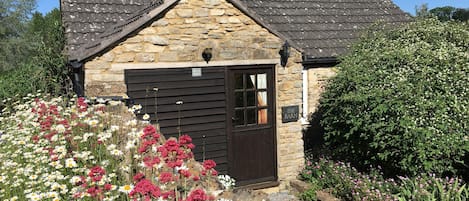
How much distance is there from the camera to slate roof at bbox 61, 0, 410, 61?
6.87 meters

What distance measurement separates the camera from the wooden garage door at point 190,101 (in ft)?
21.9

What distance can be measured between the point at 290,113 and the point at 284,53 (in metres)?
1.22

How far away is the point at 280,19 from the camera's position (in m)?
10.2

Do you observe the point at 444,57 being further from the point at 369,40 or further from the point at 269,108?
the point at 269,108

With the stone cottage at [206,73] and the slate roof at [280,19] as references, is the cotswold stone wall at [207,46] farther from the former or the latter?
the slate roof at [280,19]

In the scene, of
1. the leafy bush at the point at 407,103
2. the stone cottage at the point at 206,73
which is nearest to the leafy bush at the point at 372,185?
the leafy bush at the point at 407,103

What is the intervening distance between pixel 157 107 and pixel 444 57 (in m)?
5.09

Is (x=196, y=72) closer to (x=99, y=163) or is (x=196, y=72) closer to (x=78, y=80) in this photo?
(x=78, y=80)

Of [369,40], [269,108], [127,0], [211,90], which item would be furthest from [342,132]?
[127,0]

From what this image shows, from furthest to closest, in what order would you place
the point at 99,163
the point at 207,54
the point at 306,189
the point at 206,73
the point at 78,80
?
1. the point at 306,189
2. the point at 78,80
3. the point at 206,73
4. the point at 207,54
5. the point at 99,163

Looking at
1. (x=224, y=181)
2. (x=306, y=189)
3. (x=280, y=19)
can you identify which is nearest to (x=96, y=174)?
(x=224, y=181)

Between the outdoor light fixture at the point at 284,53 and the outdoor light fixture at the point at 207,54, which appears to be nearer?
the outdoor light fixture at the point at 207,54

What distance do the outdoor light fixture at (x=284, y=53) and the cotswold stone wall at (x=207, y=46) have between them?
0.08m

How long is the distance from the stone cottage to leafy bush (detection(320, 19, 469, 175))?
108 centimetres
